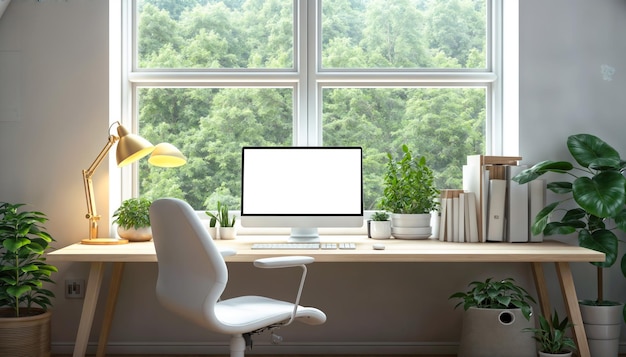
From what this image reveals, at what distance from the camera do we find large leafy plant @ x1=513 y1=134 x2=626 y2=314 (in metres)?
3.05

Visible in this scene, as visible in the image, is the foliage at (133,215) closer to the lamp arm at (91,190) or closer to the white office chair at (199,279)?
the lamp arm at (91,190)

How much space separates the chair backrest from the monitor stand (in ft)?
2.94

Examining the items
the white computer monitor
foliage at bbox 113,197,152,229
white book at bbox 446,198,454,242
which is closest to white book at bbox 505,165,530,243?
white book at bbox 446,198,454,242

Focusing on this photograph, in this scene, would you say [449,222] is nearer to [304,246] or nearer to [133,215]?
[304,246]

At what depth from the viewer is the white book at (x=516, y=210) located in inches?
131

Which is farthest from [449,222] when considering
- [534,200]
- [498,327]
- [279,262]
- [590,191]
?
[279,262]

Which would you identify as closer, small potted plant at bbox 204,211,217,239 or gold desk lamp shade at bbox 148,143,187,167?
gold desk lamp shade at bbox 148,143,187,167

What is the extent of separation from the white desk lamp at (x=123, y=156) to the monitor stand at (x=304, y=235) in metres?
0.65

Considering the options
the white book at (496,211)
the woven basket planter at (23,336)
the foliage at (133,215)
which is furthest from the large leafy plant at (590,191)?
the woven basket planter at (23,336)

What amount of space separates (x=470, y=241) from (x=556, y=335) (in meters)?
0.59

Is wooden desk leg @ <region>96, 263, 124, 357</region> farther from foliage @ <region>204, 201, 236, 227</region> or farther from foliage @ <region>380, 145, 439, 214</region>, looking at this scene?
foliage @ <region>380, 145, 439, 214</region>

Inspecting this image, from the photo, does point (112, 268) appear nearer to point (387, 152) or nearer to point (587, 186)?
point (387, 152)

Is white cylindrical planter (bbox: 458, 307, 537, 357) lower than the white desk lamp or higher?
lower

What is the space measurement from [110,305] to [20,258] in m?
0.49
